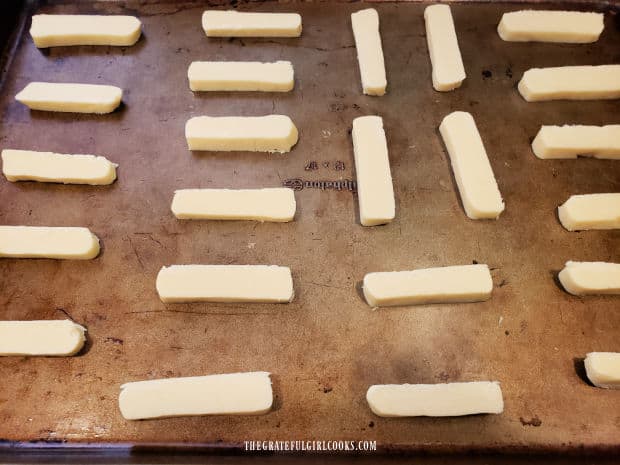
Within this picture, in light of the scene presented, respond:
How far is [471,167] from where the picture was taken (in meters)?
2.41

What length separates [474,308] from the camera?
2.16 metres

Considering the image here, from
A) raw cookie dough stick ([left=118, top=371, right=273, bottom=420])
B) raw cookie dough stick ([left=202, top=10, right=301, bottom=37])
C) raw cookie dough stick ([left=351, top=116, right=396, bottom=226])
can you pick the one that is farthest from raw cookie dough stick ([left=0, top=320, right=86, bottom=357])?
raw cookie dough stick ([left=202, top=10, right=301, bottom=37])

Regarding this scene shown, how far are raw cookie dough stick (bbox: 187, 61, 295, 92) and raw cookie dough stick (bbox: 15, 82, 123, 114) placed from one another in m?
0.43

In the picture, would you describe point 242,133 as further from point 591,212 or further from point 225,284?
point 591,212

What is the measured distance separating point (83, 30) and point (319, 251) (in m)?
1.89

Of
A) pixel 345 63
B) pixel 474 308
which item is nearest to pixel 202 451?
pixel 474 308

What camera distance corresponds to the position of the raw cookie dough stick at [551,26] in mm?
2836

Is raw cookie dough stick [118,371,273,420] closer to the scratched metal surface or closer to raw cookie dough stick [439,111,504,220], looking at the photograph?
the scratched metal surface

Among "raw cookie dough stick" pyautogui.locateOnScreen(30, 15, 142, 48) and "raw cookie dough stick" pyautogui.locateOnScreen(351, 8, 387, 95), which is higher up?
"raw cookie dough stick" pyautogui.locateOnScreen(30, 15, 142, 48)

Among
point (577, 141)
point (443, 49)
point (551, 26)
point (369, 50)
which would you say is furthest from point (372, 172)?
point (551, 26)

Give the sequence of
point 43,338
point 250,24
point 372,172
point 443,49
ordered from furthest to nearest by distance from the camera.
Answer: point 250,24, point 443,49, point 372,172, point 43,338

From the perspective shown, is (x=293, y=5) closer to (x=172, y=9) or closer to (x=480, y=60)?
(x=172, y=9)

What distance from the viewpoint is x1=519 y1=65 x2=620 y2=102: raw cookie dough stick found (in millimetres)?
2639

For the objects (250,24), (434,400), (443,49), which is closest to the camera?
(434,400)
